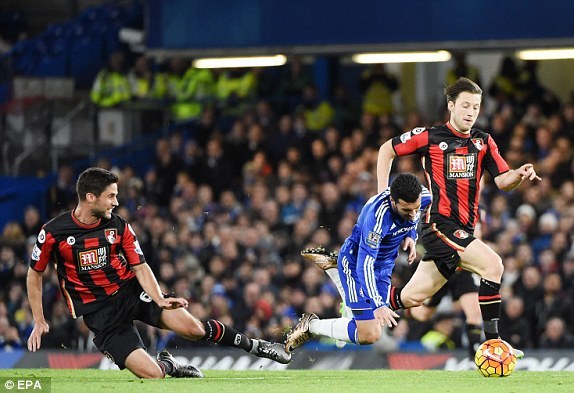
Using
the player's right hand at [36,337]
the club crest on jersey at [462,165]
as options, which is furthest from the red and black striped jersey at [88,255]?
the club crest on jersey at [462,165]

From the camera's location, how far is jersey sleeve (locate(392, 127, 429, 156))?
1073 cm

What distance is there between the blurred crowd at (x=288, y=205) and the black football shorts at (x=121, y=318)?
463 cm

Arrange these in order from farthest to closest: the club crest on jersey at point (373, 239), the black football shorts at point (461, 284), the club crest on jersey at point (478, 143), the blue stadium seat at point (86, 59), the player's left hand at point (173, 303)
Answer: the blue stadium seat at point (86, 59) → the black football shorts at point (461, 284) → the club crest on jersey at point (478, 143) → the club crest on jersey at point (373, 239) → the player's left hand at point (173, 303)

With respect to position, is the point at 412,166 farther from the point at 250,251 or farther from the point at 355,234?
the point at 355,234

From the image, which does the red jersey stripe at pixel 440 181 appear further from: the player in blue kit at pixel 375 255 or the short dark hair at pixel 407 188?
the short dark hair at pixel 407 188

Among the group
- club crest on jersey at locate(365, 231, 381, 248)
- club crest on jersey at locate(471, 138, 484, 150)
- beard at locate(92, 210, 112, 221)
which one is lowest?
club crest on jersey at locate(365, 231, 381, 248)

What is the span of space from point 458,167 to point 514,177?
1.78 feet

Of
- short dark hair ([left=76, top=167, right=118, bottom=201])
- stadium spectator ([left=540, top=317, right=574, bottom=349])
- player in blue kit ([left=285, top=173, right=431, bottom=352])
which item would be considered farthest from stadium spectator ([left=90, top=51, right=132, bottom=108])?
short dark hair ([left=76, top=167, right=118, bottom=201])

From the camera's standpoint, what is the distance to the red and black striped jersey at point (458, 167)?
10.6 meters

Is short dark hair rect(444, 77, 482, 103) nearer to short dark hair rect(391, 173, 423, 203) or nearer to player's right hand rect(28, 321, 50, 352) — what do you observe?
short dark hair rect(391, 173, 423, 203)

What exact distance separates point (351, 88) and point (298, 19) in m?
4.10

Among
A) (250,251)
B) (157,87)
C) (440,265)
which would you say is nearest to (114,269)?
(440,265)

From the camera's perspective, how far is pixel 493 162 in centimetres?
1059

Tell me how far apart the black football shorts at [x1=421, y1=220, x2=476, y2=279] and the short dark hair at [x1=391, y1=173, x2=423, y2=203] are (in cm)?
85
